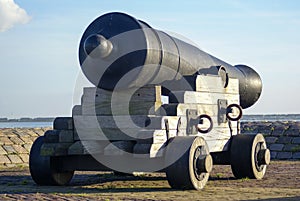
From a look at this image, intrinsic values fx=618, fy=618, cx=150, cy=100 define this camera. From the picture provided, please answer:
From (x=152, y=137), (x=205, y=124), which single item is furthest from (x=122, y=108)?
(x=205, y=124)

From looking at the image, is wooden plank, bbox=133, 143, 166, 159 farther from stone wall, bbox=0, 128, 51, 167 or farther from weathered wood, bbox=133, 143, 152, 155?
stone wall, bbox=0, 128, 51, 167

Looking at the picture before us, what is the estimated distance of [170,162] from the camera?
821cm

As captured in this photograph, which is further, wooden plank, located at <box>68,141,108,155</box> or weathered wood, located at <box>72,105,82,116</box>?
weathered wood, located at <box>72,105,82,116</box>

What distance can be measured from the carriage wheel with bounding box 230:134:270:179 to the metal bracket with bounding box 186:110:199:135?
138 cm

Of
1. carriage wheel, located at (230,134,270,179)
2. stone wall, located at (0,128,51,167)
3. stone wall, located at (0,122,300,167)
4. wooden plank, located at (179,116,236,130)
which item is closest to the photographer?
wooden plank, located at (179,116,236,130)

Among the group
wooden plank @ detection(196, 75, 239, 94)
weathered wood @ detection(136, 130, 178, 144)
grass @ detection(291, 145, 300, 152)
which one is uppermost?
wooden plank @ detection(196, 75, 239, 94)

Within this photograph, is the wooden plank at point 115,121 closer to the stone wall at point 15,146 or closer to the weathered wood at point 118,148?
the weathered wood at point 118,148

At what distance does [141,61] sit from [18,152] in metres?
6.78

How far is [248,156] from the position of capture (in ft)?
33.3

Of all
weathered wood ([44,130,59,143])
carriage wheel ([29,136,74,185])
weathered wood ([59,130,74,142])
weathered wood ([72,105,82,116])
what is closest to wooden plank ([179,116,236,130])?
weathered wood ([72,105,82,116])

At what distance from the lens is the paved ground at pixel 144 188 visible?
7605mm

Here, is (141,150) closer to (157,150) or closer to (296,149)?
(157,150)

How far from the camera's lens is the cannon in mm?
8328

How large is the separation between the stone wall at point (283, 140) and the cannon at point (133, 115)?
6546 mm
